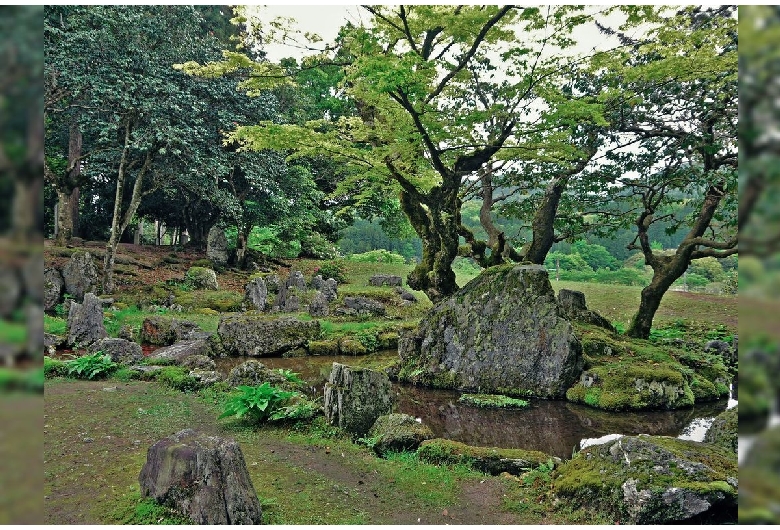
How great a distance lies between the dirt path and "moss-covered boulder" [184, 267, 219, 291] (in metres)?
13.3

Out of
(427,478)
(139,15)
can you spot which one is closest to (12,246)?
(427,478)

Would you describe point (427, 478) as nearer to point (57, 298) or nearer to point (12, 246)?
point (12, 246)

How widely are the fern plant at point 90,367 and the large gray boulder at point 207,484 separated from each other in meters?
6.54

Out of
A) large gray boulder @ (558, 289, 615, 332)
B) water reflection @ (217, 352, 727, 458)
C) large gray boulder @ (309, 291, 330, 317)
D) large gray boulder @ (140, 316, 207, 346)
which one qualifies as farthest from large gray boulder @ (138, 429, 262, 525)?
large gray boulder @ (309, 291, 330, 317)

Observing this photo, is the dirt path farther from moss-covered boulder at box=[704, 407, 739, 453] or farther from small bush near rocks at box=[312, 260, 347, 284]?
small bush near rocks at box=[312, 260, 347, 284]

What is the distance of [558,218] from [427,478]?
38.1 ft

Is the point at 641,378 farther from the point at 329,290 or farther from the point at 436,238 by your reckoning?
the point at 329,290

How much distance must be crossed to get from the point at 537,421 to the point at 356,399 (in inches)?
133

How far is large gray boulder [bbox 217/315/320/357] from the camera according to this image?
1320 cm

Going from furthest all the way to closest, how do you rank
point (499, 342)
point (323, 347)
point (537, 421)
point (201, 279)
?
1. point (201, 279)
2. point (323, 347)
3. point (499, 342)
4. point (537, 421)

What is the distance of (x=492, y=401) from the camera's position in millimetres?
9680

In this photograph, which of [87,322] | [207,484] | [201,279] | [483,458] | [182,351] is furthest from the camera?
[201,279]

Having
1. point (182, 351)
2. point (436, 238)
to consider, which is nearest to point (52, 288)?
point (182, 351)

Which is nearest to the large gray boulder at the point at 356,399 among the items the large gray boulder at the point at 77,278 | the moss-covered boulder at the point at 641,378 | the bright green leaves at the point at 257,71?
the moss-covered boulder at the point at 641,378
